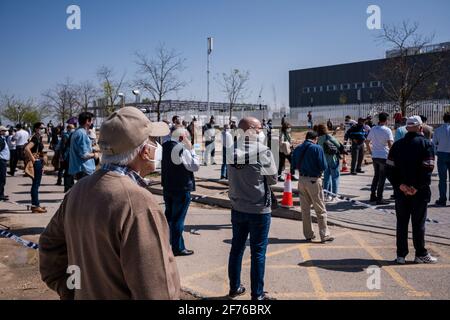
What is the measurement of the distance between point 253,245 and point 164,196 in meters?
2.20

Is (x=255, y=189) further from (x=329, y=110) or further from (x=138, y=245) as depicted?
(x=329, y=110)

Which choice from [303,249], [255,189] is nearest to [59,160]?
[303,249]

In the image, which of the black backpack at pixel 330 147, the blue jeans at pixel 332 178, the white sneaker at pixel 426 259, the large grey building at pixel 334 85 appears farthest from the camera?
the large grey building at pixel 334 85

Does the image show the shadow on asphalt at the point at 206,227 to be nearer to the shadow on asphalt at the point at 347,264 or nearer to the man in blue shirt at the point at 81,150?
the man in blue shirt at the point at 81,150

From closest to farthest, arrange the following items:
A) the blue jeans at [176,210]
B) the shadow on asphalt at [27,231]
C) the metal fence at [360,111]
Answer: the blue jeans at [176,210], the shadow on asphalt at [27,231], the metal fence at [360,111]

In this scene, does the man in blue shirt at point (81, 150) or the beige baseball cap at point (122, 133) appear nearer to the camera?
the beige baseball cap at point (122, 133)

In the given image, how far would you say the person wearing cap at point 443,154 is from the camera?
9.37m

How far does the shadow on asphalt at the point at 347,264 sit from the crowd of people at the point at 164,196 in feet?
1.05

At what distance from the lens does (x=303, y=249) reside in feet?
22.1

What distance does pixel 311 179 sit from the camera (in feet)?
22.6

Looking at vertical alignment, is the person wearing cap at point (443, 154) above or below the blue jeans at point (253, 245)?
above

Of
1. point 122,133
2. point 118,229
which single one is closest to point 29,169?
point 122,133

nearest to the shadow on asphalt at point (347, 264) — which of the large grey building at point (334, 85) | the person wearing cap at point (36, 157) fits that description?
the person wearing cap at point (36, 157)

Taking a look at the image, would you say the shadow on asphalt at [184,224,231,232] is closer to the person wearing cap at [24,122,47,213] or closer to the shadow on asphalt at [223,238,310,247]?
the shadow on asphalt at [223,238,310,247]
